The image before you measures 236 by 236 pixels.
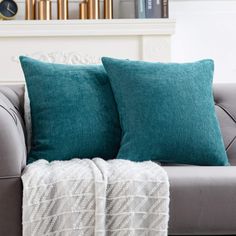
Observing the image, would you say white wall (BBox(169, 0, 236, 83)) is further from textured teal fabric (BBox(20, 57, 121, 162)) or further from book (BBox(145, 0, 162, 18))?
textured teal fabric (BBox(20, 57, 121, 162))

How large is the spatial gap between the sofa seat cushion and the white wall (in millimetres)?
2126

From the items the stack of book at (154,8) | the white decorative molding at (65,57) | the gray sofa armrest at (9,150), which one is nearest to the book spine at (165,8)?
the stack of book at (154,8)

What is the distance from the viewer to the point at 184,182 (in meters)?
1.42

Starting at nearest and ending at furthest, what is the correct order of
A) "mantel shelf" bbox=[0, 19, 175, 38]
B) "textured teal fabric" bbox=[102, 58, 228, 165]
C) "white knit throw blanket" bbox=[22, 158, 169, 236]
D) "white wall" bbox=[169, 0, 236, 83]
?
"white knit throw blanket" bbox=[22, 158, 169, 236], "textured teal fabric" bbox=[102, 58, 228, 165], "mantel shelf" bbox=[0, 19, 175, 38], "white wall" bbox=[169, 0, 236, 83]

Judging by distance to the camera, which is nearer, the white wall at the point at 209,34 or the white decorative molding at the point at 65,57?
the white decorative molding at the point at 65,57

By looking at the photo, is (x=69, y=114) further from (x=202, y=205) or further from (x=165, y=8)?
(x=165, y=8)

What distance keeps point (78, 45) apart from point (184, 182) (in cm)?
204

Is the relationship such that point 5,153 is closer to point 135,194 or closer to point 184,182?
point 135,194

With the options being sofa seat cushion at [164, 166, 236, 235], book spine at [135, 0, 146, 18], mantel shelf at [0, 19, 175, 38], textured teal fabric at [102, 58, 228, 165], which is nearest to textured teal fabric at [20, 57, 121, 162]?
textured teal fabric at [102, 58, 228, 165]

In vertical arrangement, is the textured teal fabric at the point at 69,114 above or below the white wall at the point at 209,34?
below

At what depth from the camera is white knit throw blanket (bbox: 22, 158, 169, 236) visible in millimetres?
1367

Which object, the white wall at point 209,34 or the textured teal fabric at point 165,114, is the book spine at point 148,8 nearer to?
the white wall at point 209,34

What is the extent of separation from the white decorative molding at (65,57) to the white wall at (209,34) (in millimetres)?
585

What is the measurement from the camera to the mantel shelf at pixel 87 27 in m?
3.24
